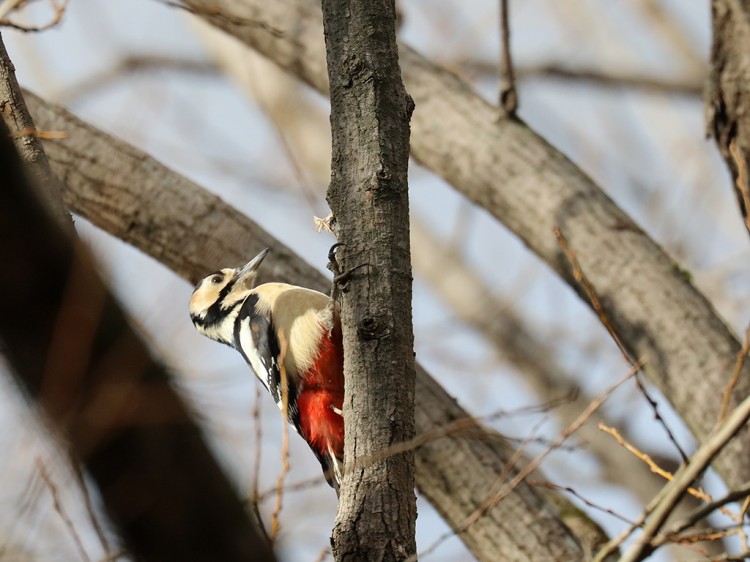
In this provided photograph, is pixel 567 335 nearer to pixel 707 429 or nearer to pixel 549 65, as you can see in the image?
pixel 549 65

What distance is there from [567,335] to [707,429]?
203 inches

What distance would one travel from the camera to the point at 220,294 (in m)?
5.14

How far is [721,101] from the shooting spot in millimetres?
4449

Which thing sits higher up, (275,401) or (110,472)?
(275,401)

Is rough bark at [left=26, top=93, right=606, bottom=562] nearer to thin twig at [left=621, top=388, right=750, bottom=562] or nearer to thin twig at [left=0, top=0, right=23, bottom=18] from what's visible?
thin twig at [left=0, top=0, right=23, bottom=18]

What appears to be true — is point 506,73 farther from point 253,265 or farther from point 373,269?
point 373,269

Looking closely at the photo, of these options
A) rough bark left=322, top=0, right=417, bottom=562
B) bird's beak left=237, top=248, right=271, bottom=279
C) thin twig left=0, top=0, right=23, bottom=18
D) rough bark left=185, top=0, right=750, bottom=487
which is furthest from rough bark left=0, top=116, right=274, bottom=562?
bird's beak left=237, top=248, right=271, bottom=279

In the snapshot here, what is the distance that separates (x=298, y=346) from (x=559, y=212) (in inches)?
52.4

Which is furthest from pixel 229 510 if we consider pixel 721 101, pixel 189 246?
pixel 721 101

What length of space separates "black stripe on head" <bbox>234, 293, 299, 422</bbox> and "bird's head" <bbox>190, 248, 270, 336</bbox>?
0.11 metres

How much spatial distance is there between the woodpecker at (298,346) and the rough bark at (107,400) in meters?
2.60

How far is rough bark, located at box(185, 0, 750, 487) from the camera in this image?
4.23 metres

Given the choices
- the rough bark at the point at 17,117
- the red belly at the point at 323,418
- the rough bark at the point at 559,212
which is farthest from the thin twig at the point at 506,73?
the rough bark at the point at 17,117

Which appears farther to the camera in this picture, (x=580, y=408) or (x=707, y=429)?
(x=580, y=408)
